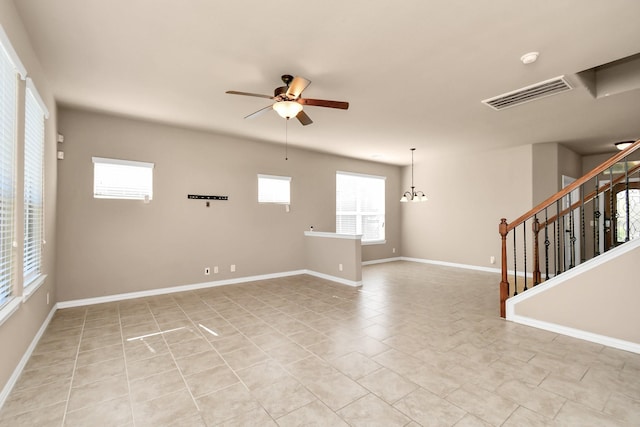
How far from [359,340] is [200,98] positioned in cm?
351

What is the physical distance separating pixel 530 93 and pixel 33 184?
5612 millimetres

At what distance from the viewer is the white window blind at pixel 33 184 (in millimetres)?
2811

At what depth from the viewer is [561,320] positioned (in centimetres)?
324

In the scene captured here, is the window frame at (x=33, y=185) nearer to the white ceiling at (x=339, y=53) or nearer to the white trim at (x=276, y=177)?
the white ceiling at (x=339, y=53)

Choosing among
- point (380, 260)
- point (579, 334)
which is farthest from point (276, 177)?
point (579, 334)

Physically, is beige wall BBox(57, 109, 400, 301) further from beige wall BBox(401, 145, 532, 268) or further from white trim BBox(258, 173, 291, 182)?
beige wall BBox(401, 145, 532, 268)

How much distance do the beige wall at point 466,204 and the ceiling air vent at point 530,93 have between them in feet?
9.78

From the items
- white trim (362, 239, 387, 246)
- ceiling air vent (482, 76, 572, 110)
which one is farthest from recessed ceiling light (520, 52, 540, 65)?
white trim (362, 239, 387, 246)

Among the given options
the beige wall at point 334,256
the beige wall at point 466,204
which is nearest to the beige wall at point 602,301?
the beige wall at point 334,256

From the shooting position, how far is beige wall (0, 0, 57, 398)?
85.6 inches

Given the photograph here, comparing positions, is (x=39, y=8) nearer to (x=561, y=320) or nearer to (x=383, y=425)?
(x=383, y=425)

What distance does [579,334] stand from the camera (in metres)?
3.12

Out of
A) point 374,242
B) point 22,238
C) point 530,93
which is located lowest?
point 374,242

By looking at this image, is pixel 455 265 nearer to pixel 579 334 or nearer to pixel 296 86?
pixel 579 334
